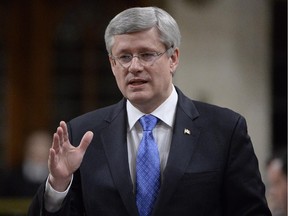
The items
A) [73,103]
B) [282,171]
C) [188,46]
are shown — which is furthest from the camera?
[73,103]

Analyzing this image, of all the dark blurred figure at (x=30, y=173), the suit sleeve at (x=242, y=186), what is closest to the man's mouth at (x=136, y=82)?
the suit sleeve at (x=242, y=186)

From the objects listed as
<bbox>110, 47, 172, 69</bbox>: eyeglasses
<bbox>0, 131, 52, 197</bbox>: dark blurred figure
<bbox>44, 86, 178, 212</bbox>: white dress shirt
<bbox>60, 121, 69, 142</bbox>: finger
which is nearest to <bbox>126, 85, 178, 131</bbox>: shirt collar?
<bbox>44, 86, 178, 212</bbox>: white dress shirt

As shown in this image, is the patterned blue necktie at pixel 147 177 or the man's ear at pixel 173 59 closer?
the patterned blue necktie at pixel 147 177

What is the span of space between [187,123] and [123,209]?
0.44 metres

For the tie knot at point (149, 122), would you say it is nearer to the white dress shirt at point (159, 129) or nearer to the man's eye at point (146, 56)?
the white dress shirt at point (159, 129)

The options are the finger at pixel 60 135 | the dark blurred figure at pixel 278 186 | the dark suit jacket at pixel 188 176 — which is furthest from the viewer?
the dark blurred figure at pixel 278 186

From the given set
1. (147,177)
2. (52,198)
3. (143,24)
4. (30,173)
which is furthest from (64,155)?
(30,173)

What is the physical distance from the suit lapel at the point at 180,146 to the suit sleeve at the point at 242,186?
0.17 metres

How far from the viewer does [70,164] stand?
4457 millimetres

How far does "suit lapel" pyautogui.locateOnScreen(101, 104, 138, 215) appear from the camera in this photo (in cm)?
454

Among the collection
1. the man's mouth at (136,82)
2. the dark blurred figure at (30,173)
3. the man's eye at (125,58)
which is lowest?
the dark blurred figure at (30,173)

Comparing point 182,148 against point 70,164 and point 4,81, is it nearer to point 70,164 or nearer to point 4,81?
point 70,164

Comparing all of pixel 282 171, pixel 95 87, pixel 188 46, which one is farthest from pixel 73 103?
pixel 282 171

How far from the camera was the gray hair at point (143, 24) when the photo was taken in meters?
4.55
